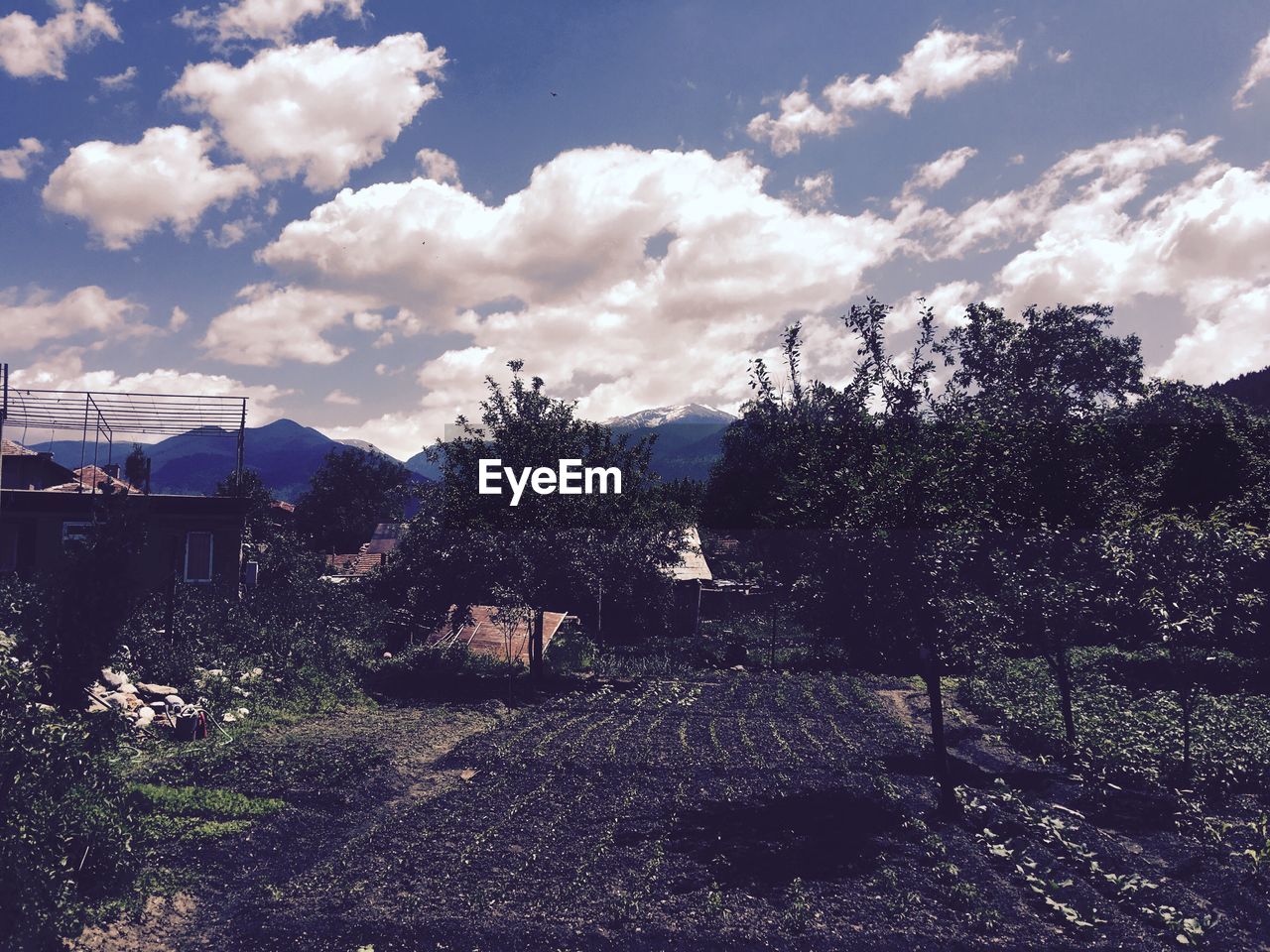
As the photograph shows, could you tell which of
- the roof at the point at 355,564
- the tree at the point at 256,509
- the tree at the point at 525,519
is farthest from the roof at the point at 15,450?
the tree at the point at 525,519

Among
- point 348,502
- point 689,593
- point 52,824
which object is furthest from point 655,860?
point 348,502

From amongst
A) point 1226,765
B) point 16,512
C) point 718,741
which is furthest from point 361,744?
point 16,512

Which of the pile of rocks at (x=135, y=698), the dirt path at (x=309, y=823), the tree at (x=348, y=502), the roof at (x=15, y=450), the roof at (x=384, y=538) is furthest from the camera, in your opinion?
the tree at (x=348, y=502)

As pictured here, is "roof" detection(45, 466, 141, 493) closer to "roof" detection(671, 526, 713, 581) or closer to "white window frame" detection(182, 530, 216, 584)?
"white window frame" detection(182, 530, 216, 584)

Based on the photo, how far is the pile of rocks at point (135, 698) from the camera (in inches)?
646

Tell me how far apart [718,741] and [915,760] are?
4.45m

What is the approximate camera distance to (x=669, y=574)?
33594 millimetres

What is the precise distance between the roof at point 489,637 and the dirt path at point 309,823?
21.1 ft

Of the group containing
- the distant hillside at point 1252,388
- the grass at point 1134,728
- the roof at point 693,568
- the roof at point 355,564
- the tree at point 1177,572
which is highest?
the distant hillside at point 1252,388

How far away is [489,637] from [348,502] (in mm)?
59153

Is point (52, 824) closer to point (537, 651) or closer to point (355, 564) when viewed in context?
point (537, 651)

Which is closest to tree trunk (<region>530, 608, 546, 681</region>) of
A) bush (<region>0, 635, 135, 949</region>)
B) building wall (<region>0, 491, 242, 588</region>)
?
building wall (<region>0, 491, 242, 588</region>)

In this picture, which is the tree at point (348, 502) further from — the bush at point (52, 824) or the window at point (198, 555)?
the bush at point (52, 824)

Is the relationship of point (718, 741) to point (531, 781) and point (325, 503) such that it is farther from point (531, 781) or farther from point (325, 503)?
point (325, 503)
